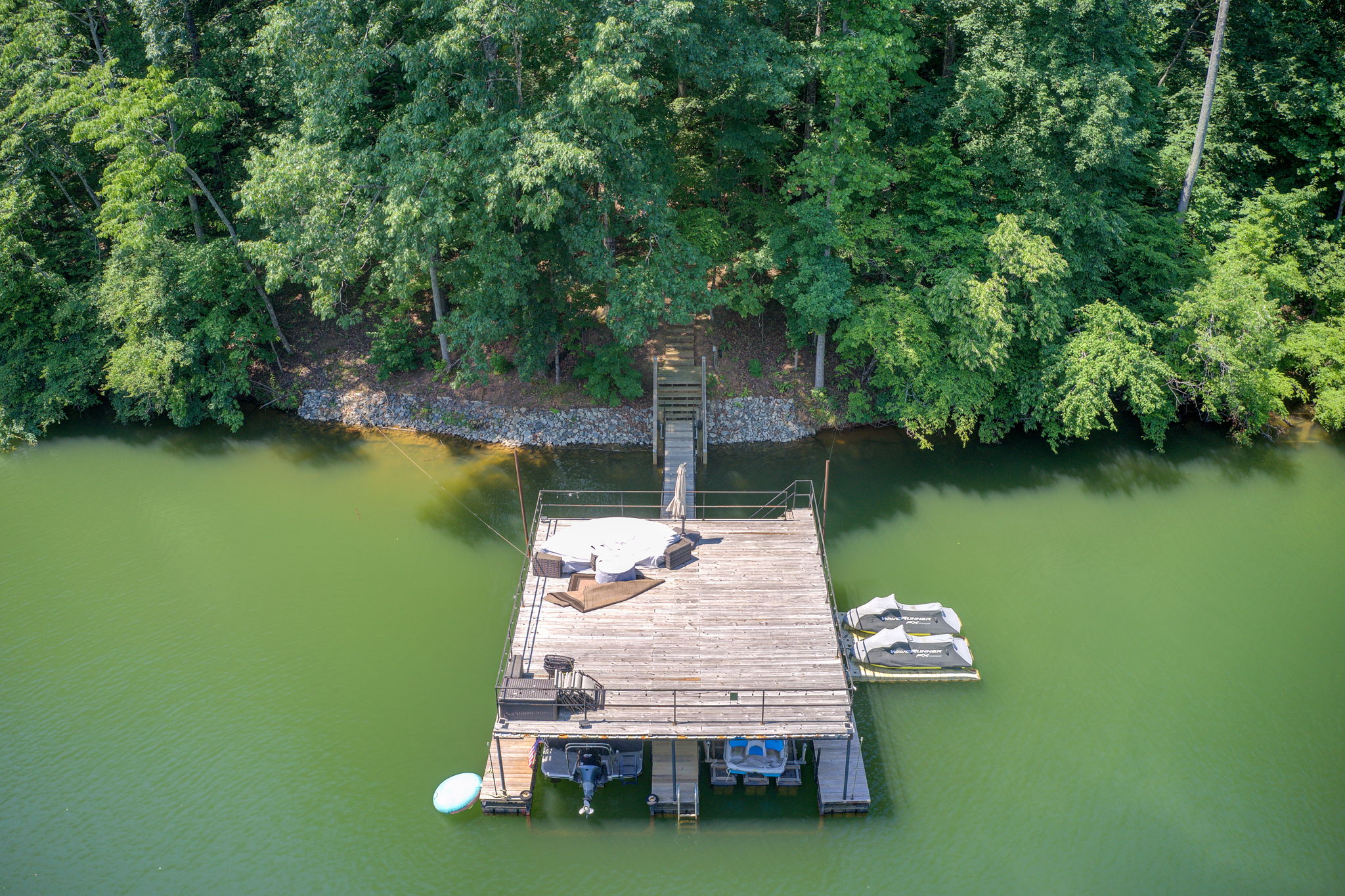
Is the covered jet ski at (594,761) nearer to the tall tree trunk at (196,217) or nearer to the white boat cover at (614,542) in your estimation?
the white boat cover at (614,542)

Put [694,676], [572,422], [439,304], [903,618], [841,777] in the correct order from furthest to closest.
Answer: [439,304]
[572,422]
[903,618]
[841,777]
[694,676]

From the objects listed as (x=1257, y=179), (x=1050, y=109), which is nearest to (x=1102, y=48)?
(x=1050, y=109)

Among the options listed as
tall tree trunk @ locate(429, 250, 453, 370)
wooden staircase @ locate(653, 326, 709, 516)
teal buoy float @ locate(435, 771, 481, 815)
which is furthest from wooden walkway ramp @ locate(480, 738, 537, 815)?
tall tree trunk @ locate(429, 250, 453, 370)

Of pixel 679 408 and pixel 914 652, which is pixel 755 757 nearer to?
pixel 914 652

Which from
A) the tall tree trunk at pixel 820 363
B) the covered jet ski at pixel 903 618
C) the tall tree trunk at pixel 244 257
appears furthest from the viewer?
the tall tree trunk at pixel 820 363

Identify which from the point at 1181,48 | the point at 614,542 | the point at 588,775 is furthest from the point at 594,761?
the point at 1181,48

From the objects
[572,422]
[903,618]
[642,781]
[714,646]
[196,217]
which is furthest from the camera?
[572,422]

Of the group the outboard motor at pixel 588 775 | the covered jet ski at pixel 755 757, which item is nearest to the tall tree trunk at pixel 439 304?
the outboard motor at pixel 588 775
